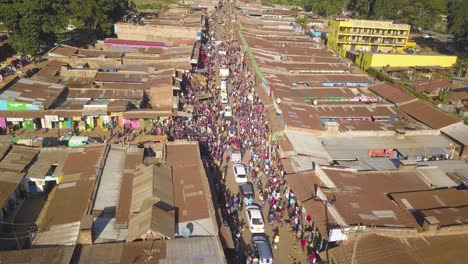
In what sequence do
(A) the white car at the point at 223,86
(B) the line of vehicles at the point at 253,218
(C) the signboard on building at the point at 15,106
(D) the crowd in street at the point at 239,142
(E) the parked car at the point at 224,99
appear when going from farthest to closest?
(A) the white car at the point at 223,86, (E) the parked car at the point at 224,99, (C) the signboard on building at the point at 15,106, (D) the crowd in street at the point at 239,142, (B) the line of vehicles at the point at 253,218

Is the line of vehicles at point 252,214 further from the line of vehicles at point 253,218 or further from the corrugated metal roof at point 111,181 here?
the corrugated metal roof at point 111,181

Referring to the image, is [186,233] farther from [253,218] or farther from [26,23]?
[26,23]

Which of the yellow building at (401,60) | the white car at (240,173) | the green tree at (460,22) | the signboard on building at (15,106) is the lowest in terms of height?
the white car at (240,173)

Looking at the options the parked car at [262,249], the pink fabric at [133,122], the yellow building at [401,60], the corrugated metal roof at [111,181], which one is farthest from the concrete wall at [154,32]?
the parked car at [262,249]

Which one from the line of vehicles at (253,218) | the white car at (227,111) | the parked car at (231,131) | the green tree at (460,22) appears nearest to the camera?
the line of vehicles at (253,218)

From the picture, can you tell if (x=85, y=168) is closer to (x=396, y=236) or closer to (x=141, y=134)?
(x=141, y=134)

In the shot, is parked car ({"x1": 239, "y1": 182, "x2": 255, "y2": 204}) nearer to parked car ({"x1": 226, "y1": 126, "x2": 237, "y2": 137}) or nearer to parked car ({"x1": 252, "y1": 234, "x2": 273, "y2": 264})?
parked car ({"x1": 252, "y1": 234, "x2": 273, "y2": 264})

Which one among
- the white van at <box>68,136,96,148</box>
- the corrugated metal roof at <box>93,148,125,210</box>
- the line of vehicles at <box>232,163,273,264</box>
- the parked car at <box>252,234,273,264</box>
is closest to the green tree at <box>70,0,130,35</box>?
the white van at <box>68,136,96,148</box>

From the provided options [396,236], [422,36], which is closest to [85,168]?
[396,236]
